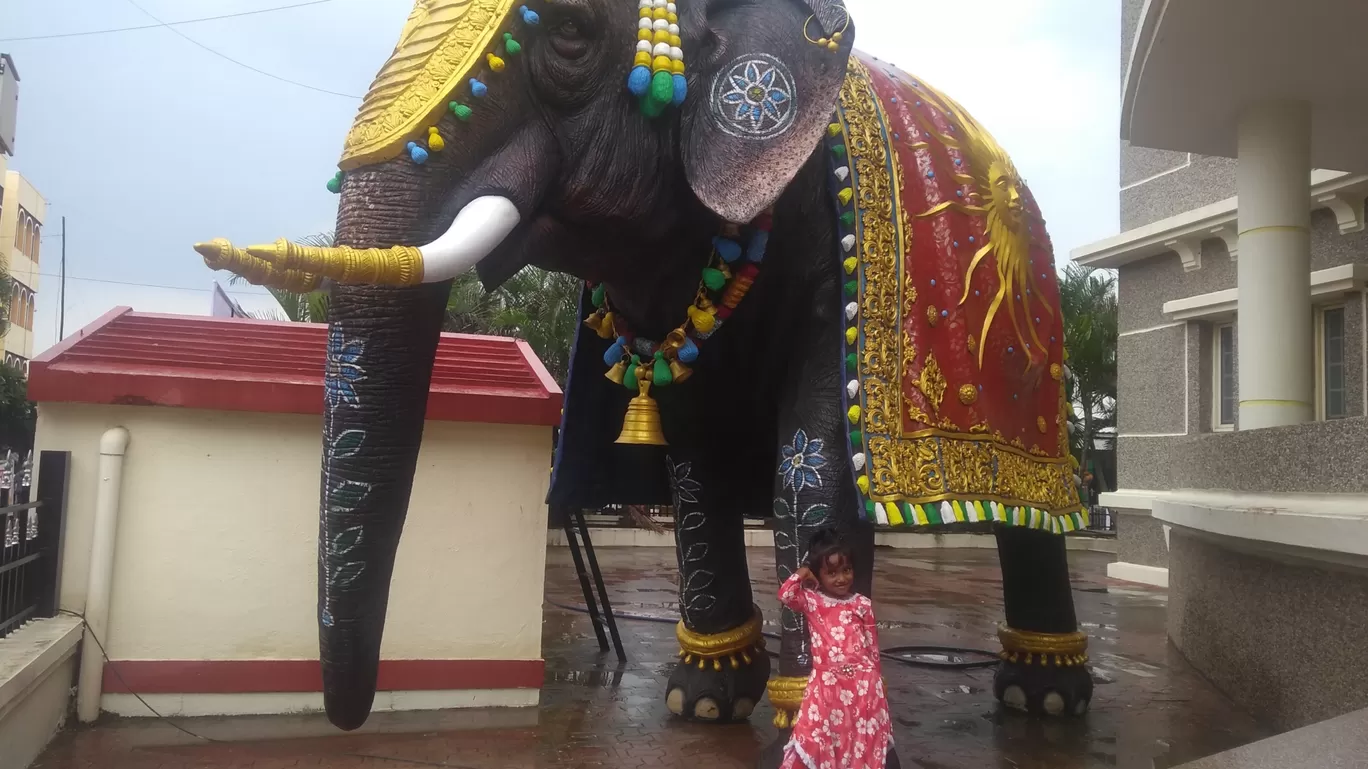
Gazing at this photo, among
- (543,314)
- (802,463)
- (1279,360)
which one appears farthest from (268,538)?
(543,314)

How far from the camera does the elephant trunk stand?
2486mm

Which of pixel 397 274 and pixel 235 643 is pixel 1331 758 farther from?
pixel 235 643

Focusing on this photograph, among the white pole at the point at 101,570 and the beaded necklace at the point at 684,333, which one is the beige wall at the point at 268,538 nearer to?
the white pole at the point at 101,570

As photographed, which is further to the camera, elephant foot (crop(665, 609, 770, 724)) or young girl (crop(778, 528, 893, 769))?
elephant foot (crop(665, 609, 770, 724))

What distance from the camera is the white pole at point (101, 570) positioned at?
3.70 metres

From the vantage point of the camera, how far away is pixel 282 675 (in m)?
3.94

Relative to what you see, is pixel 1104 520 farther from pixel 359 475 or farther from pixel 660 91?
pixel 359 475

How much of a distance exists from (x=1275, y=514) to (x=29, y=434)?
87.2 ft

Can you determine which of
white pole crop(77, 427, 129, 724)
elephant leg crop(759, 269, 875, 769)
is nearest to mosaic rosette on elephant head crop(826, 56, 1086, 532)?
elephant leg crop(759, 269, 875, 769)

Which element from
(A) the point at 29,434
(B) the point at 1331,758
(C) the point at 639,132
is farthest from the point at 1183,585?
(A) the point at 29,434

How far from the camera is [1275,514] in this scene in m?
3.92

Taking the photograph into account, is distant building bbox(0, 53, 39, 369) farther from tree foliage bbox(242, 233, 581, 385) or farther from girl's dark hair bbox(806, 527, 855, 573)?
girl's dark hair bbox(806, 527, 855, 573)

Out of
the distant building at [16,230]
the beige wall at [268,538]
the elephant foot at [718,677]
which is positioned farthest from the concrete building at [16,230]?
the elephant foot at [718,677]

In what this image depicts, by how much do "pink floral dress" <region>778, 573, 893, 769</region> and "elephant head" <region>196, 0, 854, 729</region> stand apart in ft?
3.72
